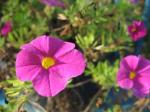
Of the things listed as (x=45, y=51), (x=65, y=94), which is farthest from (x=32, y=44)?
(x=65, y=94)

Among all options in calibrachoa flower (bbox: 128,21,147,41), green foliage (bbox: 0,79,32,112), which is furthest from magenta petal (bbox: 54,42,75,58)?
calibrachoa flower (bbox: 128,21,147,41)

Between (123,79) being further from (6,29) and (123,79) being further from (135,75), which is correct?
(6,29)

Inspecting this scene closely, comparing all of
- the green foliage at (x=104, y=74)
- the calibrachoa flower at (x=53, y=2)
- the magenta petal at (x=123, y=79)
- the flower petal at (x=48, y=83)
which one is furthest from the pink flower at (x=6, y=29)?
the flower petal at (x=48, y=83)

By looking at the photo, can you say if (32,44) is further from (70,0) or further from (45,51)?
(70,0)

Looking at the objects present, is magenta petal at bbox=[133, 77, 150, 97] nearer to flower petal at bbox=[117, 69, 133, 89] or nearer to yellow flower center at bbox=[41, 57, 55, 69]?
flower petal at bbox=[117, 69, 133, 89]

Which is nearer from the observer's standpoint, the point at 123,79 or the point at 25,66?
the point at 25,66

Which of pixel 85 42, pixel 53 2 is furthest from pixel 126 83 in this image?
pixel 53 2
